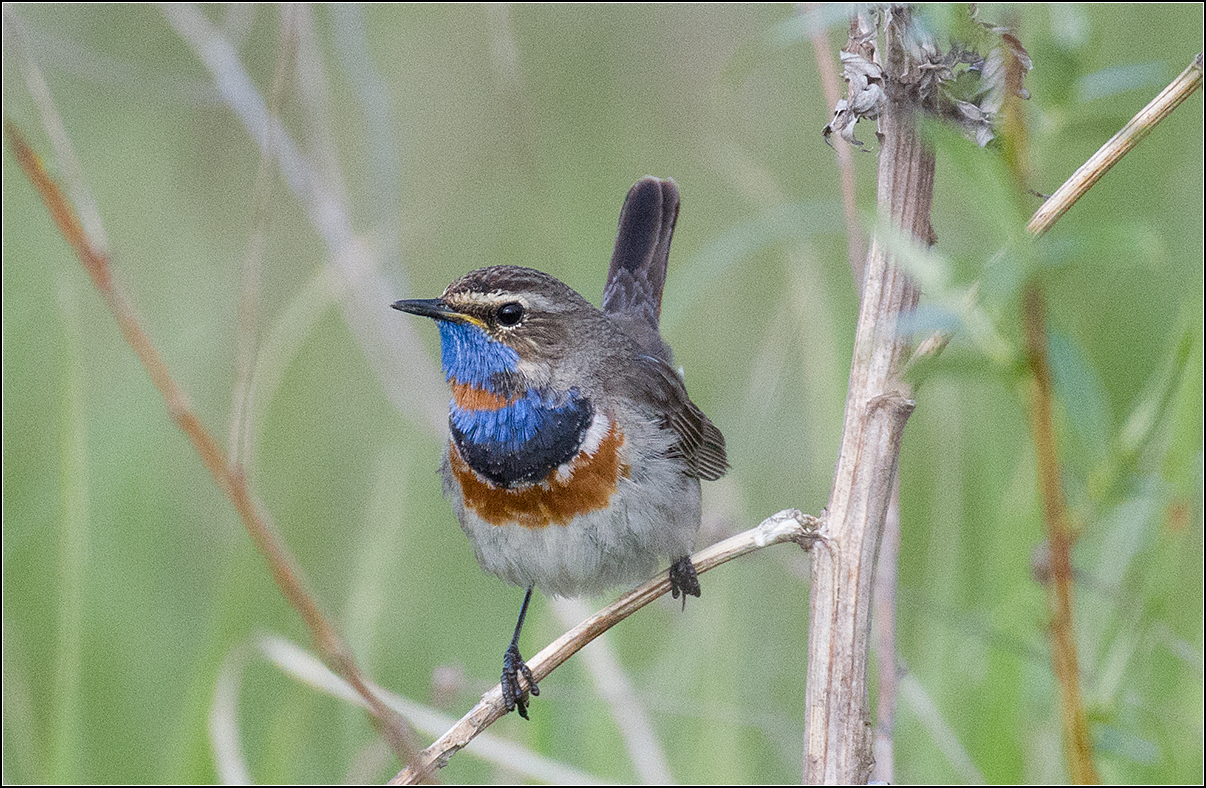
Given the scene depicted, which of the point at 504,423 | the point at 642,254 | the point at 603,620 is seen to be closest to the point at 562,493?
the point at 504,423

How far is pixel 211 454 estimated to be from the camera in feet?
6.77

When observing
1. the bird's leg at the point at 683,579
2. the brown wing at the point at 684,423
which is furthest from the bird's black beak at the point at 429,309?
the bird's leg at the point at 683,579

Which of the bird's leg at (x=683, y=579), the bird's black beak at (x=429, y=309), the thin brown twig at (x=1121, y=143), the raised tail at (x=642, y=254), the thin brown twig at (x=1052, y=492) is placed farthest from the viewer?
the raised tail at (x=642, y=254)

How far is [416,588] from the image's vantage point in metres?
5.28

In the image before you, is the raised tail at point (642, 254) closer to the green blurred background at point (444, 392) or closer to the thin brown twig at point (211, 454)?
the green blurred background at point (444, 392)

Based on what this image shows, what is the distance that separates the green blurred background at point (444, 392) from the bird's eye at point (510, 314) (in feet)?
1.75

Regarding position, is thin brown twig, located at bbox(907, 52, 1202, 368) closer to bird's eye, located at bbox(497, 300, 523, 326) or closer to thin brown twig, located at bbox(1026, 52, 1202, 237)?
thin brown twig, located at bbox(1026, 52, 1202, 237)

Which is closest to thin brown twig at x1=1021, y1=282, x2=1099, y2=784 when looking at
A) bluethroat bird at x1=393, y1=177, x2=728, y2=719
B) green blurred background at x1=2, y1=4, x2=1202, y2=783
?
green blurred background at x1=2, y1=4, x2=1202, y2=783

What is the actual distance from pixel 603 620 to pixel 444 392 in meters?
2.14

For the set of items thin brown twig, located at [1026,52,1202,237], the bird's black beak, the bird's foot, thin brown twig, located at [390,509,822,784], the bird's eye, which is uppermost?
thin brown twig, located at [1026,52,1202,237]

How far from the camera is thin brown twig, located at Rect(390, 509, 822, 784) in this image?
2.04 m

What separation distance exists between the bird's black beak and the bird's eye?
0.12 meters

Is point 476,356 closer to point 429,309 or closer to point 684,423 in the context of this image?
point 429,309

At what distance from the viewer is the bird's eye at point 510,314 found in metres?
3.46
